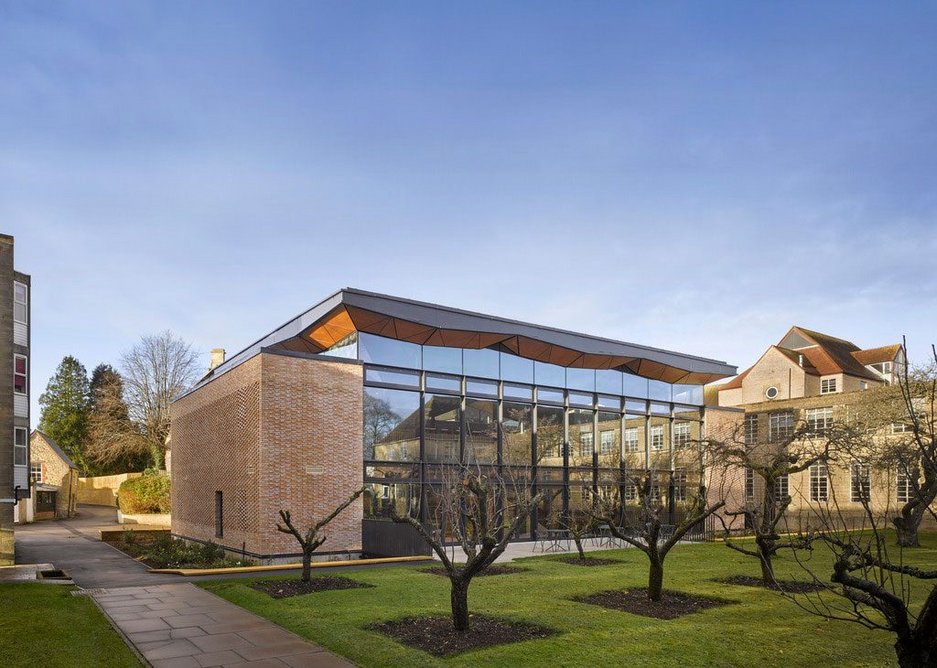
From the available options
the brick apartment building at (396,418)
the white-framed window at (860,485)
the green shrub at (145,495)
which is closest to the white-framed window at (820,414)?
the white-framed window at (860,485)

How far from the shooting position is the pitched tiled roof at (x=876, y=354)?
155 ft

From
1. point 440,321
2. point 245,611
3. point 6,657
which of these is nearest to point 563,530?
point 440,321

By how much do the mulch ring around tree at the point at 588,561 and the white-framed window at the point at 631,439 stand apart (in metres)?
9.55

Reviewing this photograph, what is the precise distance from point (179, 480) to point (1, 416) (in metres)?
9.04

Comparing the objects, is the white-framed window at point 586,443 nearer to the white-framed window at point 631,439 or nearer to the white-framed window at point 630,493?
the white-framed window at point 631,439

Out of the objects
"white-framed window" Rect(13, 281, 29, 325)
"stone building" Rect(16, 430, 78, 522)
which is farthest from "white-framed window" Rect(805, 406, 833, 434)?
"stone building" Rect(16, 430, 78, 522)

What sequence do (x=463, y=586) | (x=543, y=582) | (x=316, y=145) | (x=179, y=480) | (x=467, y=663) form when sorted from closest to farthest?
(x=467, y=663)
(x=463, y=586)
(x=543, y=582)
(x=316, y=145)
(x=179, y=480)

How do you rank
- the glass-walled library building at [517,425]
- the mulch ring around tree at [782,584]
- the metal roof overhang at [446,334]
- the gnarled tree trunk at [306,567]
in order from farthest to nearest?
the glass-walled library building at [517,425] < the metal roof overhang at [446,334] < the gnarled tree trunk at [306,567] < the mulch ring around tree at [782,584]

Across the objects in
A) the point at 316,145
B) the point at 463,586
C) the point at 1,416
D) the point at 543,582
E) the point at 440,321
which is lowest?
the point at 543,582

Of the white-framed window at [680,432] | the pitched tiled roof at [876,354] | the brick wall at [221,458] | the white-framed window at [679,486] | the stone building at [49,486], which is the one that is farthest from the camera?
the pitched tiled roof at [876,354]

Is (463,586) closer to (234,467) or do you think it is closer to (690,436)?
(234,467)

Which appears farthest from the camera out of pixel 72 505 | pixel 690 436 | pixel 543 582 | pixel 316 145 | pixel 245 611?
pixel 72 505

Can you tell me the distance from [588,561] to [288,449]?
8.95 m

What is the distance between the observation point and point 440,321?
22.4 metres
